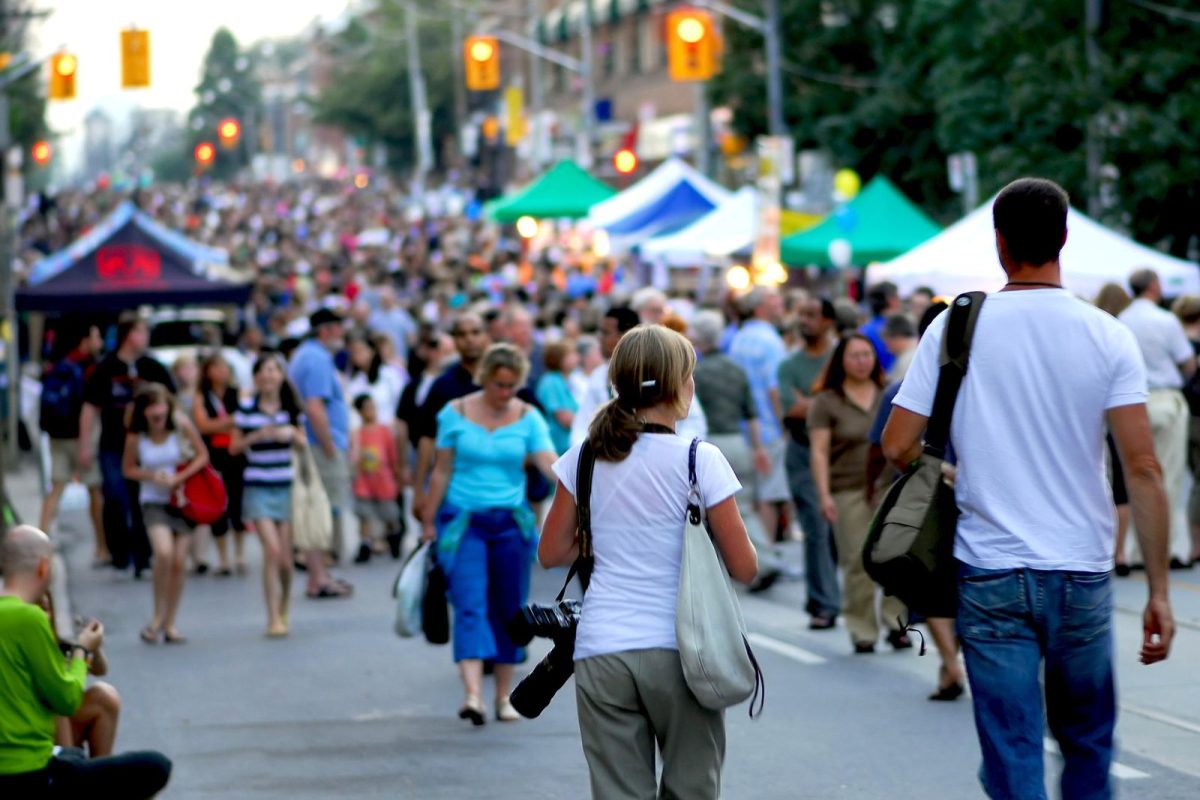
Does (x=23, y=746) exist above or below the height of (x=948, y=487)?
below

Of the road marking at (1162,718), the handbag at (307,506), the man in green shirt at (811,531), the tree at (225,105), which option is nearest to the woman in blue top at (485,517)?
the man in green shirt at (811,531)

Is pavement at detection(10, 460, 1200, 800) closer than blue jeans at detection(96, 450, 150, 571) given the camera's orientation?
Yes

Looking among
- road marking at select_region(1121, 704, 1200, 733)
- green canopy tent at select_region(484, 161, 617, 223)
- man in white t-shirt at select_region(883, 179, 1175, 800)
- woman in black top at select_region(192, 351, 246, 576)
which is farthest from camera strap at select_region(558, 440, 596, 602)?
green canopy tent at select_region(484, 161, 617, 223)

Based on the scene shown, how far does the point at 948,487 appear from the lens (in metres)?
4.64

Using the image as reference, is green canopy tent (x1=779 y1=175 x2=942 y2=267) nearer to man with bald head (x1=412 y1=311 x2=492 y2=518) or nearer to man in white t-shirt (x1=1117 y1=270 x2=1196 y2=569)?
man in white t-shirt (x1=1117 y1=270 x2=1196 y2=569)

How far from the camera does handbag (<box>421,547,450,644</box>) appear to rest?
911 cm

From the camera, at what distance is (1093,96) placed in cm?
2266

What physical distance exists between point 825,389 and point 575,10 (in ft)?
217

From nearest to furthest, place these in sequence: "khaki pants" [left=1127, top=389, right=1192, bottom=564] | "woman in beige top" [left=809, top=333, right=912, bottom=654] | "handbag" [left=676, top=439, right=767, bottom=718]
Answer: "handbag" [left=676, top=439, right=767, bottom=718], "woman in beige top" [left=809, top=333, right=912, bottom=654], "khaki pants" [left=1127, top=389, right=1192, bottom=564]

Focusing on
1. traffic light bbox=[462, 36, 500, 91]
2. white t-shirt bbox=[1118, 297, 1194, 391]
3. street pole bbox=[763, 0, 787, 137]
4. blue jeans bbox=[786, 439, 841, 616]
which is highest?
traffic light bbox=[462, 36, 500, 91]

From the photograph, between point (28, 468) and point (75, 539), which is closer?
point (75, 539)

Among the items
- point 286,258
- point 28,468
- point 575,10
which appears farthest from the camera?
point 575,10

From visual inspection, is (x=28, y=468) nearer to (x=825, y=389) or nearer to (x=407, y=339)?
(x=407, y=339)

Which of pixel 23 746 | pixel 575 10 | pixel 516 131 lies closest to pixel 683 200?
pixel 23 746
